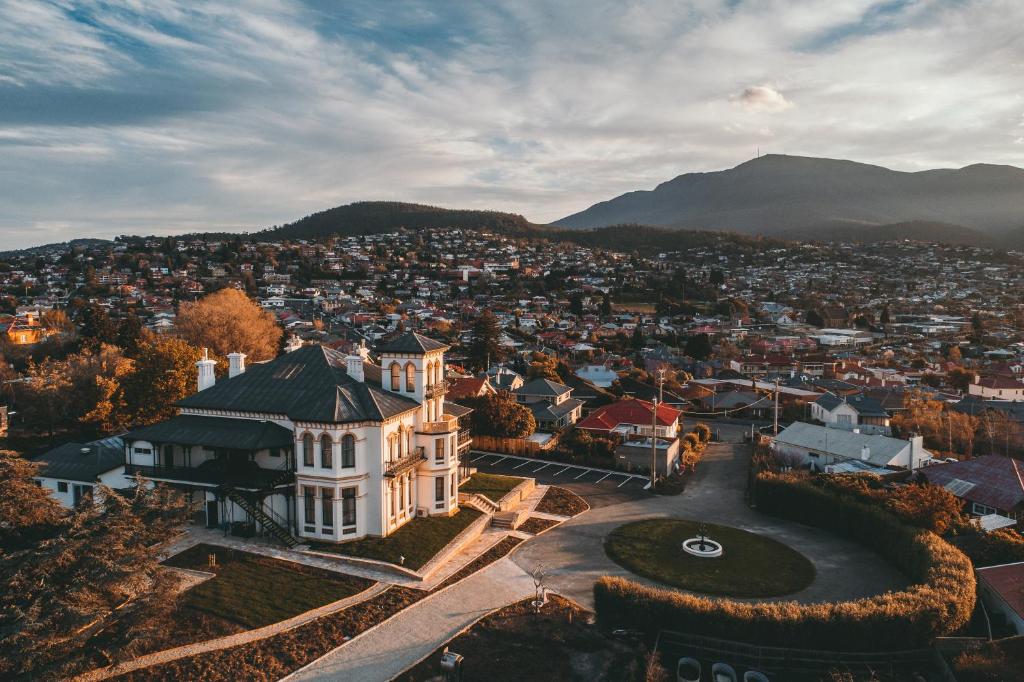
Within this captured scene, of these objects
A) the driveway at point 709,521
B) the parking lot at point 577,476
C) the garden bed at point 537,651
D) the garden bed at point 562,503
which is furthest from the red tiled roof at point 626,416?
the garden bed at point 537,651

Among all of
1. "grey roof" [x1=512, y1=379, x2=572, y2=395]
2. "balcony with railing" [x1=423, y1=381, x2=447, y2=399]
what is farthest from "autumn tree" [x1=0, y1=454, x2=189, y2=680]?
"grey roof" [x1=512, y1=379, x2=572, y2=395]

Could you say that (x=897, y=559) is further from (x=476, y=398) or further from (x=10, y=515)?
(x=10, y=515)

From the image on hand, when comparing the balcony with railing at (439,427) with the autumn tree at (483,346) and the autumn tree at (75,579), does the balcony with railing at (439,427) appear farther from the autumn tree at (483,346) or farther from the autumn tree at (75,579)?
the autumn tree at (483,346)

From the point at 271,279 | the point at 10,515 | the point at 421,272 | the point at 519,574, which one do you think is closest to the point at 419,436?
the point at 519,574

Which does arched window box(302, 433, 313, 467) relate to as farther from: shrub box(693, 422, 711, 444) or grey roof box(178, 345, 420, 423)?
shrub box(693, 422, 711, 444)

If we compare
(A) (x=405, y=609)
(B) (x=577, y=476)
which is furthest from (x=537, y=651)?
(B) (x=577, y=476)
